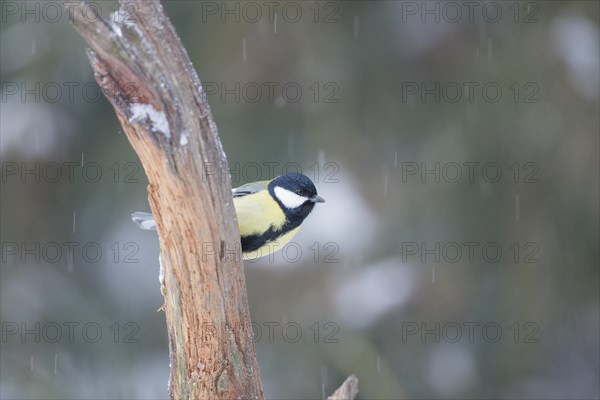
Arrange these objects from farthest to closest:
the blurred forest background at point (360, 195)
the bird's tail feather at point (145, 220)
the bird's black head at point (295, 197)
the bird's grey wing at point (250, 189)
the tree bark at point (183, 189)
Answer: the blurred forest background at point (360, 195) → the bird's grey wing at point (250, 189) → the bird's black head at point (295, 197) → the bird's tail feather at point (145, 220) → the tree bark at point (183, 189)

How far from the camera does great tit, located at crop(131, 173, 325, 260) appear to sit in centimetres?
348

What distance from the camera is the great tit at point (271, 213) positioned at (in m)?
3.48

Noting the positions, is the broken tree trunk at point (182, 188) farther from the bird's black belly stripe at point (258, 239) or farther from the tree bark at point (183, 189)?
the bird's black belly stripe at point (258, 239)

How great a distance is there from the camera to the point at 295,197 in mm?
3592

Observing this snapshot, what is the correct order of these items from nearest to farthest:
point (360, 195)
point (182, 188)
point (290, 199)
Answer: point (182, 188) → point (290, 199) → point (360, 195)

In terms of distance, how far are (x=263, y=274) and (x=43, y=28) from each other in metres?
2.89

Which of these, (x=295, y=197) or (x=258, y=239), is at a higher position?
(x=295, y=197)

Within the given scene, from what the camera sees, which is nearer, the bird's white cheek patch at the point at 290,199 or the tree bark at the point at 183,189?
the tree bark at the point at 183,189

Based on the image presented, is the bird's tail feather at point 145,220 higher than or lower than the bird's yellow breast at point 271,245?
higher

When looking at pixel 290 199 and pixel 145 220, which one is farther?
pixel 290 199

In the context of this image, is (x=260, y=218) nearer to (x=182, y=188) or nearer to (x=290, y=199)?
(x=290, y=199)

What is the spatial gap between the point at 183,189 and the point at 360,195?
4565 millimetres

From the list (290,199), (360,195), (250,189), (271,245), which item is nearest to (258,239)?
(271,245)

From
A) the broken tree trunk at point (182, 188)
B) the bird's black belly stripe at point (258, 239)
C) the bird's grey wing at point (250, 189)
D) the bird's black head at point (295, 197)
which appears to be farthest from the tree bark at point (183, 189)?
the bird's grey wing at point (250, 189)
